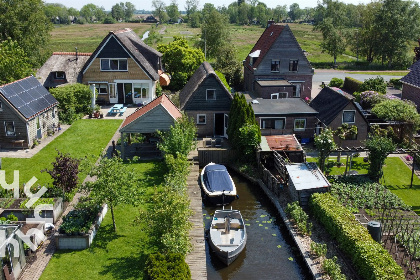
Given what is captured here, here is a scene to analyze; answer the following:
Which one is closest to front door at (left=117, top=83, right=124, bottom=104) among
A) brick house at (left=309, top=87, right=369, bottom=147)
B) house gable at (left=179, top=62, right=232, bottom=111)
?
house gable at (left=179, top=62, right=232, bottom=111)

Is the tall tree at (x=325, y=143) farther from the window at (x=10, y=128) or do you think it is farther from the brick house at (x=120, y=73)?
the window at (x=10, y=128)

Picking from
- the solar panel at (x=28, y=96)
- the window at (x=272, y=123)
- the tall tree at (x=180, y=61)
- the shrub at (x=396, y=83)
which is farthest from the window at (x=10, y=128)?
the shrub at (x=396, y=83)

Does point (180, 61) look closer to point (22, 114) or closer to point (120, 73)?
point (120, 73)

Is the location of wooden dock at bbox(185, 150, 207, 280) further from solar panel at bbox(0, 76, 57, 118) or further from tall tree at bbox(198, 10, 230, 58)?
tall tree at bbox(198, 10, 230, 58)

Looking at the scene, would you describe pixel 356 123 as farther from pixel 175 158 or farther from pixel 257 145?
pixel 175 158

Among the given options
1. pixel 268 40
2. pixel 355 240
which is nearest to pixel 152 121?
pixel 355 240

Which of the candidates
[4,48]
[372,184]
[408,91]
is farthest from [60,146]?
[408,91]
